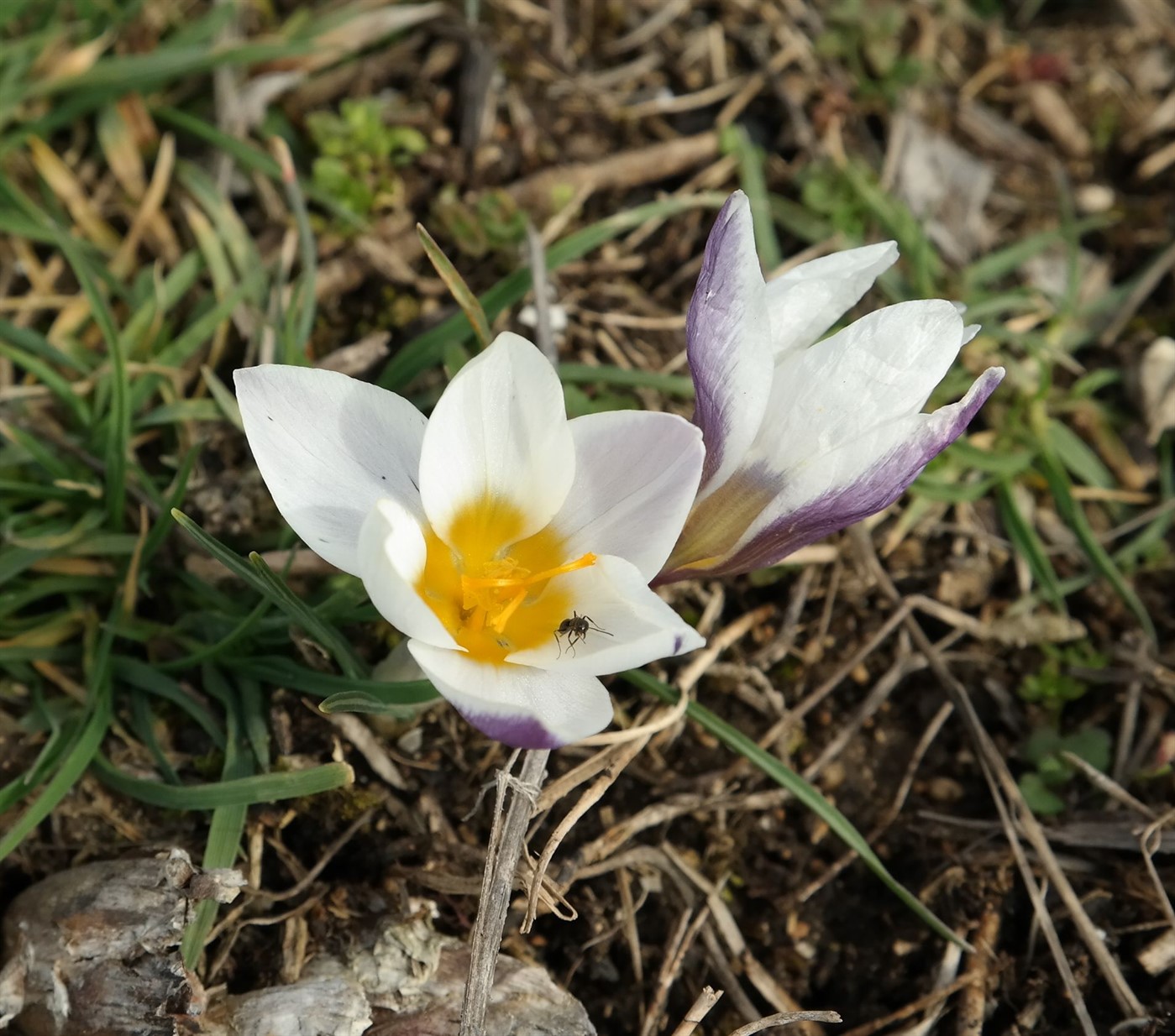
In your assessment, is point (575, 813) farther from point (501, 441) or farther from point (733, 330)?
point (733, 330)

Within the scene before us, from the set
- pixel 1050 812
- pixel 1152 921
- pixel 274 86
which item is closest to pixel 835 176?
pixel 274 86

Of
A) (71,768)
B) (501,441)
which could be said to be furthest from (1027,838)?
(71,768)

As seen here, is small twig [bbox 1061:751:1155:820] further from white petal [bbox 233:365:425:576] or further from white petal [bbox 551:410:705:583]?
white petal [bbox 233:365:425:576]

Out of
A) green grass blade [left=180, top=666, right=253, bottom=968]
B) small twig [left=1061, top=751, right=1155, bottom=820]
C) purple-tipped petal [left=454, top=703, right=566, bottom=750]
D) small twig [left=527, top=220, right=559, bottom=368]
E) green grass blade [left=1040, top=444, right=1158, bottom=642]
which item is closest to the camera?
purple-tipped petal [left=454, top=703, right=566, bottom=750]

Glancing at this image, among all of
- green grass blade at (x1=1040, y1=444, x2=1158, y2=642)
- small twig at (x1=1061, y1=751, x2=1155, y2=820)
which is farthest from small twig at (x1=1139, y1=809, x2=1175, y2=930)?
green grass blade at (x1=1040, y1=444, x2=1158, y2=642)

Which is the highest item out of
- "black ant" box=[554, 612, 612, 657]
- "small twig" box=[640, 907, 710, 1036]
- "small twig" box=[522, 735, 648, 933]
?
"black ant" box=[554, 612, 612, 657]

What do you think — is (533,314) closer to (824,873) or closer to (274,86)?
(274,86)

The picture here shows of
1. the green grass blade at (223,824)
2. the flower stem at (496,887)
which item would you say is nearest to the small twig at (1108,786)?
the flower stem at (496,887)
